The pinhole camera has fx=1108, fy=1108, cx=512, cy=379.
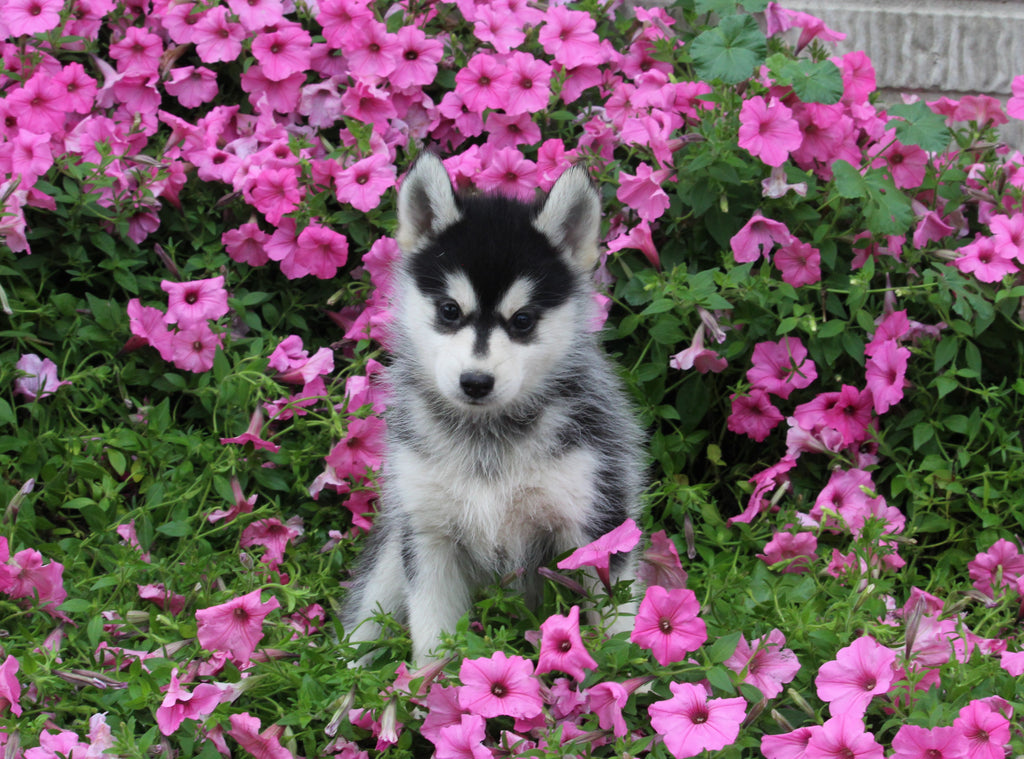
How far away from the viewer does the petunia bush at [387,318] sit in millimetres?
3533

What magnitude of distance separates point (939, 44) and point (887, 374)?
2.38 meters

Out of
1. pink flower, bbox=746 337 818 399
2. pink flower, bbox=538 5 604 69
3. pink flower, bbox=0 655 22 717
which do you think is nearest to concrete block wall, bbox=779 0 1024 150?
pink flower, bbox=538 5 604 69

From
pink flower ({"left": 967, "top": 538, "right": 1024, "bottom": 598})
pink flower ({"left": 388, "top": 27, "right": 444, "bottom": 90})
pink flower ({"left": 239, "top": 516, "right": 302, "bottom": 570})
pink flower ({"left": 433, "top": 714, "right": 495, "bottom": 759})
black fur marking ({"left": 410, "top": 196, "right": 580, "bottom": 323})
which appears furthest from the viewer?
pink flower ({"left": 388, "top": 27, "right": 444, "bottom": 90})

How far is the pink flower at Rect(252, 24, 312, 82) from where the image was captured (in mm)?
4828

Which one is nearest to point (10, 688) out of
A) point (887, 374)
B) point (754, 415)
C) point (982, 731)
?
point (982, 731)

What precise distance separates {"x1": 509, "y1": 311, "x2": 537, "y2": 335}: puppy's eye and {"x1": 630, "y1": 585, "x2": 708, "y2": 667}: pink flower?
929 millimetres

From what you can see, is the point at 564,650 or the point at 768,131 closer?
the point at 564,650

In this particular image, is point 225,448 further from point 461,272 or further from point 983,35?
point 983,35

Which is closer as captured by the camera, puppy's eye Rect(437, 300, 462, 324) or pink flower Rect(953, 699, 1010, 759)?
pink flower Rect(953, 699, 1010, 759)

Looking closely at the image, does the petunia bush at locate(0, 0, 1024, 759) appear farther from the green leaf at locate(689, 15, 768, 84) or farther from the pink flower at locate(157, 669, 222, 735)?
the pink flower at locate(157, 669, 222, 735)

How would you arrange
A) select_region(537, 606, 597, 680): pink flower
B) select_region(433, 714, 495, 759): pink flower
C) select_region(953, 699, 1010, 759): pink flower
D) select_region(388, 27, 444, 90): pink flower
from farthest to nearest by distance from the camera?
1. select_region(388, 27, 444, 90): pink flower
2. select_region(537, 606, 597, 680): pink flower
3. select_region(433, 714, 495, 759): pink flower
4. select_region(953, 699, 1010, 759): pink flower

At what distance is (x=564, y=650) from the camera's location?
2982 mm

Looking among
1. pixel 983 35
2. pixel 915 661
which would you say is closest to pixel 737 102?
pixel 983 35

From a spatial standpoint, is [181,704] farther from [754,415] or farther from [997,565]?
[997,565]
